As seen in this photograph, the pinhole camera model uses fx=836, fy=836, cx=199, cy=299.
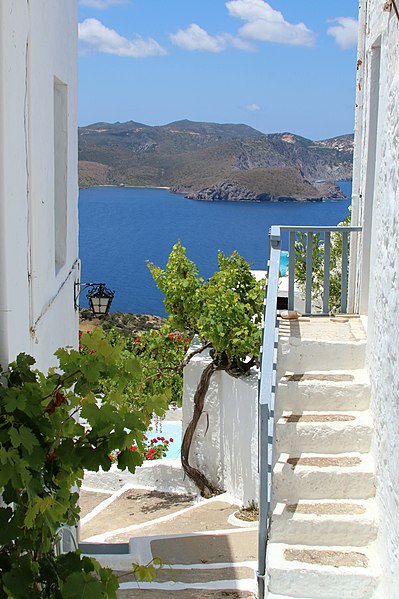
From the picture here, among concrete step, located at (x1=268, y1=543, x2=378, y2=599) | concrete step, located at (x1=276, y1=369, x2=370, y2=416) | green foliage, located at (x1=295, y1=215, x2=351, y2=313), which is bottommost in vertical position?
concrete step, located at (x1=268, y1=543, x2=378, y2=599)

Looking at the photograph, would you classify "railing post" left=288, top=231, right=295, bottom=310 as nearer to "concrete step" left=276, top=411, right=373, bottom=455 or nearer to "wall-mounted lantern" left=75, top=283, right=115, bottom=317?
"concrete step" left=276, top=411, right=373, bottom=455

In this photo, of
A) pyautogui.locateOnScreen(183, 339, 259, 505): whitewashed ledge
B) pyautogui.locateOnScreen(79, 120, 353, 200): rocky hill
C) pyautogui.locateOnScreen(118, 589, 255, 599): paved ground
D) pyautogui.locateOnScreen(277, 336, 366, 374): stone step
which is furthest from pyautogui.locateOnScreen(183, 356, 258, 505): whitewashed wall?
pyautogui.locateOnScreen(79, 120, 353, 200): rocky hill

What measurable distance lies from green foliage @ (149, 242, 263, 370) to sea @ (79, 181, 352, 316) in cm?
4759

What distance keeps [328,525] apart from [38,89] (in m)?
3.54

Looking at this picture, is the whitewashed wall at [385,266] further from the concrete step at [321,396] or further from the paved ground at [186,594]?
the paved ground at [186,594]

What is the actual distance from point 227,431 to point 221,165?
76964 mm

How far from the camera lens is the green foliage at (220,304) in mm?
9758

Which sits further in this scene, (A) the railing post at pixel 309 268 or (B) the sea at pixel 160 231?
(B) the sea at pixel 160 231

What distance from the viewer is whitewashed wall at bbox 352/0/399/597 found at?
5.31 metres

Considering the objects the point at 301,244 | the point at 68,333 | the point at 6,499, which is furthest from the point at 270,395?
the point at 301,244

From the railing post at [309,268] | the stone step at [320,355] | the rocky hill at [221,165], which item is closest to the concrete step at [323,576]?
the stone step at [320,355]

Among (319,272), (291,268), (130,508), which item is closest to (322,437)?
(291,268)

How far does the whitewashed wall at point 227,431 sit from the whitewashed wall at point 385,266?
2492mm

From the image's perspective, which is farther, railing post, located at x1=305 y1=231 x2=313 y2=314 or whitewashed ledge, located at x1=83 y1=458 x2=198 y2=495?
whitewashed ledge, located at x1=83 y1=458 x2=198 y2=495
